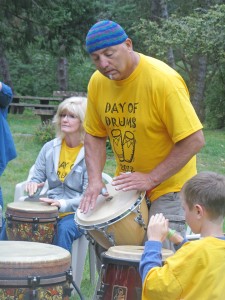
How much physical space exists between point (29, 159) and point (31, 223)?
24.5ft

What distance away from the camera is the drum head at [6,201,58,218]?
498cm

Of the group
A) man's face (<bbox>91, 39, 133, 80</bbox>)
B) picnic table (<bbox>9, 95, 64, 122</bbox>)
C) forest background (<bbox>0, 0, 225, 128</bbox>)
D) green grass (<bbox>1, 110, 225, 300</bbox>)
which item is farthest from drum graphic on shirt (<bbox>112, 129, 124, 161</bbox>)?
forest background (<bbox>0, 0, 225, 128</bbox>)

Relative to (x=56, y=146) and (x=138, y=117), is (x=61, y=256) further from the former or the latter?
(x=56, y=146)

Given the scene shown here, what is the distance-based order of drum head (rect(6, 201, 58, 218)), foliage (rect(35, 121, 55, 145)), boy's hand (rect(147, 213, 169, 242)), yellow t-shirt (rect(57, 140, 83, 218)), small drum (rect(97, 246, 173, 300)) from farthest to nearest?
foliage (rect(35, 121, 55, 145)) → yellow t-shirt (rect(57, 140, 83, 218)) → drum head (rect(6, 201, 58, 218)) → small drum (rect(97, 246, 173, 300)) → boy's hand (rect(147, 213, 169, 242))

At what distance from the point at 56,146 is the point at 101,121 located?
109 cm

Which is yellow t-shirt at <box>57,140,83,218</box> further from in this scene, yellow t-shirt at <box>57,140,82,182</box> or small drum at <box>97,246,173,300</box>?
small drum at <box>97,246,173,300</box>

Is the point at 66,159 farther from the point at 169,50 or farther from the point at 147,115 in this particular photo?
the point at 169,50

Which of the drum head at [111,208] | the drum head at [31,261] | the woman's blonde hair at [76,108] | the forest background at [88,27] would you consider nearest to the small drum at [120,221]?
the drum head at [111,208]

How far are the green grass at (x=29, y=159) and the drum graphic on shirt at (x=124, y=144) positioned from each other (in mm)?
1398

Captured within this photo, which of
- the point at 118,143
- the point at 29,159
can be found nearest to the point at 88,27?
the point at 29,159

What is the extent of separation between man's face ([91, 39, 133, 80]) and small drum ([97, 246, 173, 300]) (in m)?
1.02

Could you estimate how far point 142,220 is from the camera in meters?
4.29

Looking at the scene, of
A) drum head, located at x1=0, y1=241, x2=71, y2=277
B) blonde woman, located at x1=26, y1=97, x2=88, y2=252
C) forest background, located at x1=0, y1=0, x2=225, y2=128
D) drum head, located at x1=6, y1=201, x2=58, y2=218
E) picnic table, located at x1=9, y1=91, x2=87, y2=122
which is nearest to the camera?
drum head, located at x1=0, y1=241, x2=71, y2=277

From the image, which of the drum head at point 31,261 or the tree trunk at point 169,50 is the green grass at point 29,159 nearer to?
the drum head at point 31,261
